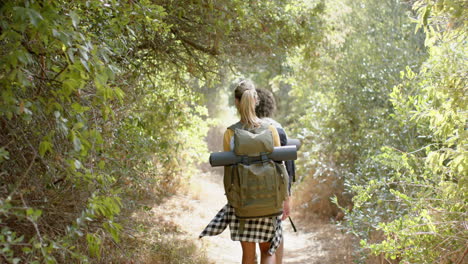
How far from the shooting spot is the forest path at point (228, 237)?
7086 millimetres

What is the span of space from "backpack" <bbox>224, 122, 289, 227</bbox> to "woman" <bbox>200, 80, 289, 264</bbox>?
0.55 feet

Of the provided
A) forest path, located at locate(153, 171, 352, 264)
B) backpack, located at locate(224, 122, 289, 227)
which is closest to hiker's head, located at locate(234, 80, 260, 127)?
backpack, located at locate(224, 122, 289, 227)

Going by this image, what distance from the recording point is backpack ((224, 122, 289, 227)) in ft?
12.6

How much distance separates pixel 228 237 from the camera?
8359 millimetres

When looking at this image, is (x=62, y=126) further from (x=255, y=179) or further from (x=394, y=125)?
(x=394, y=125)

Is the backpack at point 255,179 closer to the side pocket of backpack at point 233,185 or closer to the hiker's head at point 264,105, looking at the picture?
the side pocket of backpack at point 233,185

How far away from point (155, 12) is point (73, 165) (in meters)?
1.37

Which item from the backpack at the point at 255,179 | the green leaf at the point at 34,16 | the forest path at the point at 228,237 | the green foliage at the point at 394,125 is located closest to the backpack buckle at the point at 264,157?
the backpack at the point at 255,179

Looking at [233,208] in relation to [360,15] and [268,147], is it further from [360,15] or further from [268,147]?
[360,15]

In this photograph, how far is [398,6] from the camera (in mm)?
9398

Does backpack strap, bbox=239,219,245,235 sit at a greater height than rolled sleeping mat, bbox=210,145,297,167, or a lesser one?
lesser

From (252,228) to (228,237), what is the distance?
4.44 meters

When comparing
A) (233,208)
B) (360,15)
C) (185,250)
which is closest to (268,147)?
(233,208)

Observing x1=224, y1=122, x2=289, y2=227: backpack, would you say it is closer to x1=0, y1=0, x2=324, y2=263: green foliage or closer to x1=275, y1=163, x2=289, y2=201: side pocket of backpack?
x1=275, y1=163, x2=289, y2=201: side pocket of backpack
